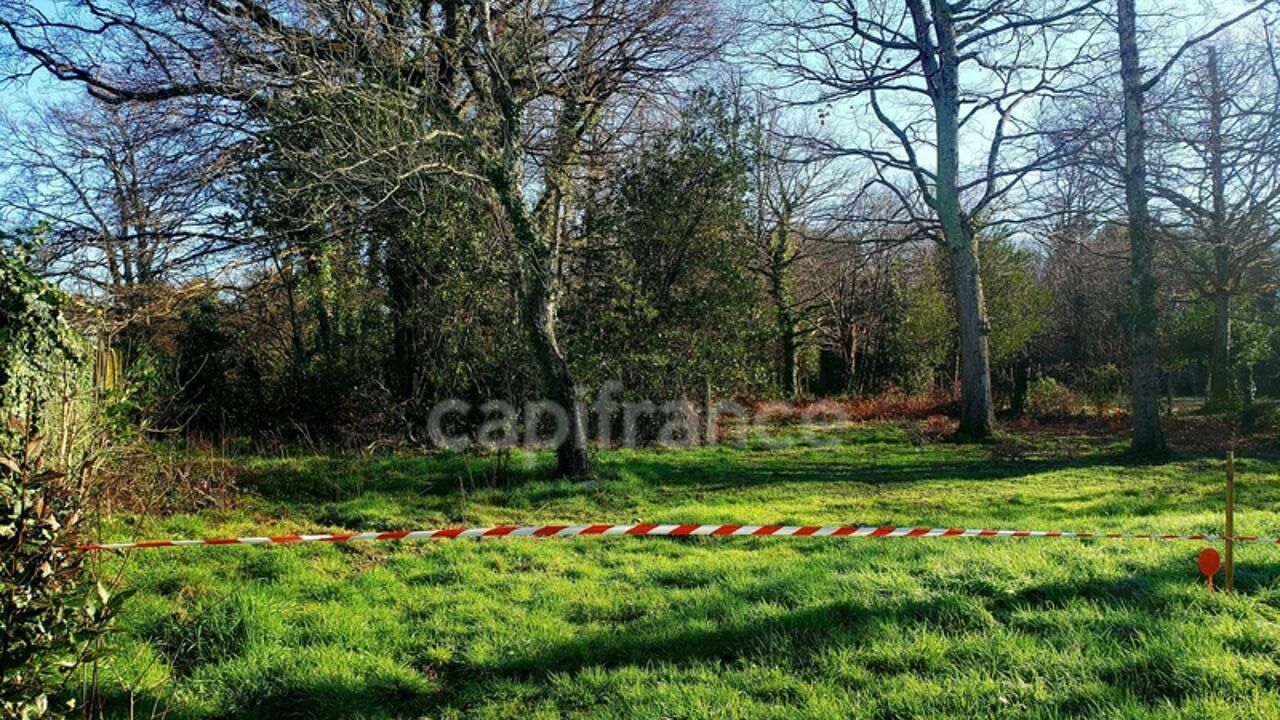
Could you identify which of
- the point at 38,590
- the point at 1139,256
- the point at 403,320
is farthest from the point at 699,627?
the point at 1139,256

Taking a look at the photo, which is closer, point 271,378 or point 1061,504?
point 1061,504

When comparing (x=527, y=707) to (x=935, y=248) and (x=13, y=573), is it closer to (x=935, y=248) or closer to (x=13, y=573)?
(x=13, y=573)

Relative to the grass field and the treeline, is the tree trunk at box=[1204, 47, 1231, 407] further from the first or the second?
the grass field

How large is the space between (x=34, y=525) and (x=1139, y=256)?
13985 mm

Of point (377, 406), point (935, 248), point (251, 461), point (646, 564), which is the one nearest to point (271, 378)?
point (377, 406)

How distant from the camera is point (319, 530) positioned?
705 centimetres

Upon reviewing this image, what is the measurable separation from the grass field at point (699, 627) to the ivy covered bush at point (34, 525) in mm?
208

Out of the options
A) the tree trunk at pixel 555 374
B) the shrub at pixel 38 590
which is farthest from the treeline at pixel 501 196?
the shrub at pixel 38 590

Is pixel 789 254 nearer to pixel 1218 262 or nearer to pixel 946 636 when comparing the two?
pixel 1218 262

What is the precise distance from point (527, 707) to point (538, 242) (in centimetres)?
654

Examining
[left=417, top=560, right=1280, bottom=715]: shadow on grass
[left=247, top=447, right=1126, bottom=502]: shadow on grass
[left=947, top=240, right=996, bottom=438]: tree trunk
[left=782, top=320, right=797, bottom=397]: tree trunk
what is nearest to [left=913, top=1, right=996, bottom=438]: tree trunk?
[left=947, top=240, right=996, bottom=438]: tree trunk

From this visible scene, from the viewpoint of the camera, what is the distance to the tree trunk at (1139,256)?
38.6ft

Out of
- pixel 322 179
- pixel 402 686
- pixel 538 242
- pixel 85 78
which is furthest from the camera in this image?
pixel 85 78

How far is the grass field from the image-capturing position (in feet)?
10.7
